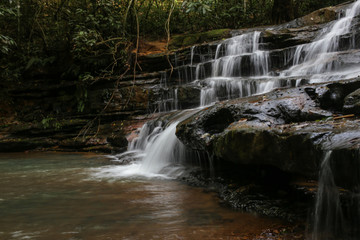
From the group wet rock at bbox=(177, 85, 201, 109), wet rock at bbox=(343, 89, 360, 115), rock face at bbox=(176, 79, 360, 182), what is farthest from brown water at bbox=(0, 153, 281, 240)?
wet rock at bbox=(177, 85, 201, 109)

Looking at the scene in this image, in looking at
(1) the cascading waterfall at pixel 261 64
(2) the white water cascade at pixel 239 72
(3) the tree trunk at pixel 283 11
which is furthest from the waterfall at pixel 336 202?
(3) the tree trunk at pixel 283 11

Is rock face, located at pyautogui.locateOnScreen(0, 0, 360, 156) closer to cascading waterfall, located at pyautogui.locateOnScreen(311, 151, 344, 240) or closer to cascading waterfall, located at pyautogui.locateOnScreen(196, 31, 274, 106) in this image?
cascading waterfall, located at pyautogui.locateOnScreen(196, 31, 274, 106)

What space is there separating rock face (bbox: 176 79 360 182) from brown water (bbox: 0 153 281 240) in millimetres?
674

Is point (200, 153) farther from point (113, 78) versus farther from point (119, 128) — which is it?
point (113, 78)

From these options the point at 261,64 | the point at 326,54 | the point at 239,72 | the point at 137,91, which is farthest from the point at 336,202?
the point at 137,91

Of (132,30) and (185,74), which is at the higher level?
(132,30)

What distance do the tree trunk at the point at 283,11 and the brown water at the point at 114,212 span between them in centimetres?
933

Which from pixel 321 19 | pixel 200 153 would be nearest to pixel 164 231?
pixel 200 153

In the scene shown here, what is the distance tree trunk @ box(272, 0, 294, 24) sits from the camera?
1142 centimetres

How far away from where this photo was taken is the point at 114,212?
3.39 m

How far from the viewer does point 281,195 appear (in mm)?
3541

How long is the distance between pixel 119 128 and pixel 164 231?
6.85 metres

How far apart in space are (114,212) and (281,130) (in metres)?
2.15

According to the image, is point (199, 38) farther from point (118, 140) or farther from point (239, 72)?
point (118, 140)
